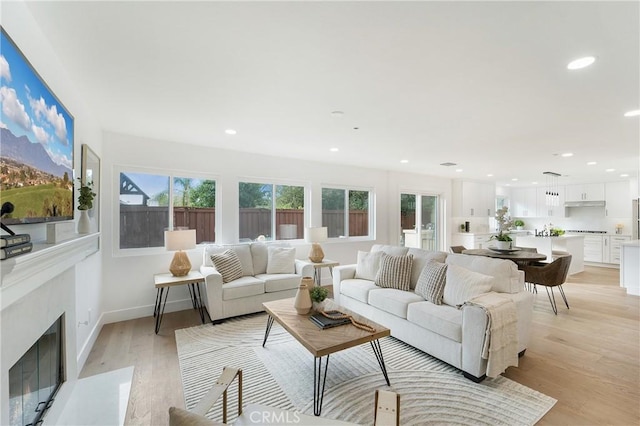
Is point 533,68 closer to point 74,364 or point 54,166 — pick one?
point 54,166

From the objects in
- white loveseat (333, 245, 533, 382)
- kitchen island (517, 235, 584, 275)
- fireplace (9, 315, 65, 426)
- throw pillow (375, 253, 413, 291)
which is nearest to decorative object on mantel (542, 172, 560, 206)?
kitchen island (517, 235, 584, 275)

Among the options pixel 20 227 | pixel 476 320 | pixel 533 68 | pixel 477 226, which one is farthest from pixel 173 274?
pixel 477 226

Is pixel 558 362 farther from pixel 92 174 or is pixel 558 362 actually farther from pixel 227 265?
pixel 92 174

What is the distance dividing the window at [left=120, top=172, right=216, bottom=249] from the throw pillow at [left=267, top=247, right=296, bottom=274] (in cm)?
97

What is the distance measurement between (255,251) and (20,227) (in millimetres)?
3050

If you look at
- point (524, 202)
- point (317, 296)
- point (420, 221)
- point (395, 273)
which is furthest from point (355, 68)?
point (524, 202)

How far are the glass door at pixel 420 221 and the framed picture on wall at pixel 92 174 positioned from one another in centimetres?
574

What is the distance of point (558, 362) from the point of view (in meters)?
2.62

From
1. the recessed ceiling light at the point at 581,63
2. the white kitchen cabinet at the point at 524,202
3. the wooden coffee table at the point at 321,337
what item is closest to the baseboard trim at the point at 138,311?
the wooden coffee table at the point at 321,337

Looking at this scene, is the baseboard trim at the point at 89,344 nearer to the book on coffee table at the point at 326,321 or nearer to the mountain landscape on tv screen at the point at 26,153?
the mountain landscape on tv screen at the point at 26,153

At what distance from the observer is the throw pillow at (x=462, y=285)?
254cm

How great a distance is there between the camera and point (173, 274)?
12.2 ft

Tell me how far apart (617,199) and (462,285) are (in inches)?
335

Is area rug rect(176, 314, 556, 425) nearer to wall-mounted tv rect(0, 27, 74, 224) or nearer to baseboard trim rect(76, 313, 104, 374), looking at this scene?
baseboard trim rect(76, 313, 104, 374)
